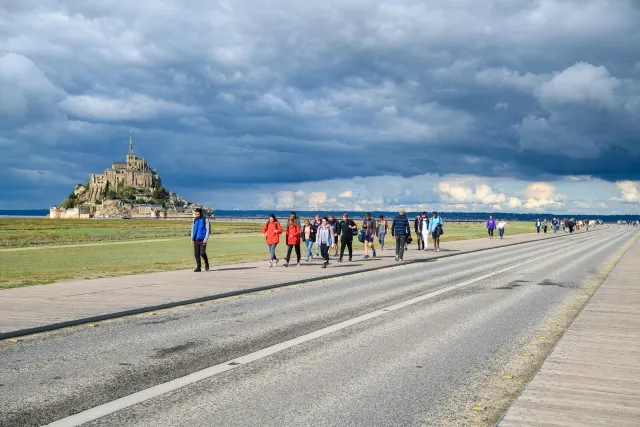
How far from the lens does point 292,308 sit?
12656mm

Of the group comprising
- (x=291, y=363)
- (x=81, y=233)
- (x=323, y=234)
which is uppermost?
(x=323, y=234)

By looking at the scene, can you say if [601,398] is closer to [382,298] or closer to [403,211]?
[382,298]

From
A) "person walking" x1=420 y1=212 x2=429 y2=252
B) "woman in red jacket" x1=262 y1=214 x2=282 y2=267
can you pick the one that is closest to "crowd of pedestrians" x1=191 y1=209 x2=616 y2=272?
"woman in red jacket" x1=262 y1=214 x2=282 y2=267

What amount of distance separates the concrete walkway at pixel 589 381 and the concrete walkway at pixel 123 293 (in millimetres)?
7505

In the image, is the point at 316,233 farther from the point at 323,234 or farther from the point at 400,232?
the point at 400,232

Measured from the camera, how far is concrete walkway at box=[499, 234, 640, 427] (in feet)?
17.4

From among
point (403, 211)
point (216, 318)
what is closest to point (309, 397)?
point (216, 318)

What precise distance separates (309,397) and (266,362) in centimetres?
166

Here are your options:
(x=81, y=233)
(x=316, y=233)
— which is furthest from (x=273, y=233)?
(x=81, y=233)

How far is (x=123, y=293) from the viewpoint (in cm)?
1460

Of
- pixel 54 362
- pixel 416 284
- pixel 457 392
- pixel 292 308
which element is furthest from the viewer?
pixel 416 284

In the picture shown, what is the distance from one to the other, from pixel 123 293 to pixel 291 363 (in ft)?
26.6

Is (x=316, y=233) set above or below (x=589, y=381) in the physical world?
above

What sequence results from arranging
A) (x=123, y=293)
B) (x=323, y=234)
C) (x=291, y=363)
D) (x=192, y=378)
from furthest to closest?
(x=323, y=234) < (x=123, y=293) < (x=291, y=363) < (x=192, y=378)
